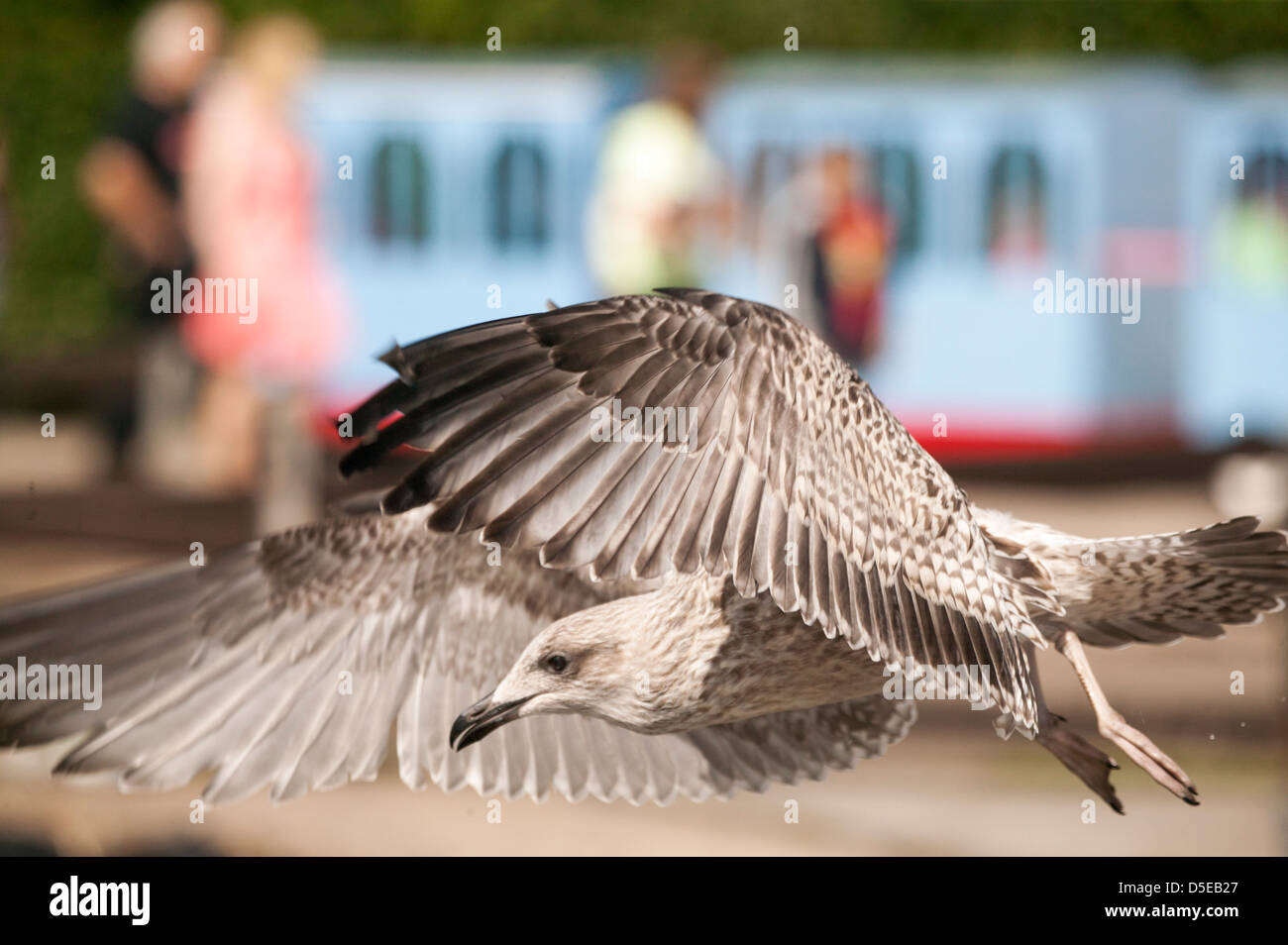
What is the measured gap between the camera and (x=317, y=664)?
368 cm

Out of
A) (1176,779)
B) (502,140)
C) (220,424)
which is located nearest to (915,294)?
(502,140)

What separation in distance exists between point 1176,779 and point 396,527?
60.9 inches

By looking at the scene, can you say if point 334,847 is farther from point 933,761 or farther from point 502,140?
point 502,140

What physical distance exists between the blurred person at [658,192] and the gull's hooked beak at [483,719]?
3.40 m

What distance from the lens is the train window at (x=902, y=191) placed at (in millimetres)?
10523

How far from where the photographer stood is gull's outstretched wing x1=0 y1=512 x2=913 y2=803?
3600 mm

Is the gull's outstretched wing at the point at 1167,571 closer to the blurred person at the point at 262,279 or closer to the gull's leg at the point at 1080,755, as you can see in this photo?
the gull's leg at the point at 1080,755

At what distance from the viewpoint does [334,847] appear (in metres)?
6.12

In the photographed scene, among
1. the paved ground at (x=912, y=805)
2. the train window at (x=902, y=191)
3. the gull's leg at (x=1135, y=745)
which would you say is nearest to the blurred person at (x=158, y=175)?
the paved ground at (x=912, y=805)

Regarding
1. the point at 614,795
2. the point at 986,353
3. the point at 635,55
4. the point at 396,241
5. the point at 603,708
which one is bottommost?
the point at 614,795

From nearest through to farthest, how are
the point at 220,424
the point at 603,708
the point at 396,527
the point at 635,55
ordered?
1. the point at 603,708
2. the point at 396,527
3. the point at 220,424
4. the point at 635,55

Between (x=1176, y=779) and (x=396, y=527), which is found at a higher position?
(x=396, y=527)

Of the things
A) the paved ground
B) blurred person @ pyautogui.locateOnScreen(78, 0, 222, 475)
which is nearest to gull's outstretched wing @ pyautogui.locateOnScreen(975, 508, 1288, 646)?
the paved ground

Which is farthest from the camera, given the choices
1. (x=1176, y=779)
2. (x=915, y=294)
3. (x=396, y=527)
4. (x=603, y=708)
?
(x=915, y=294)
